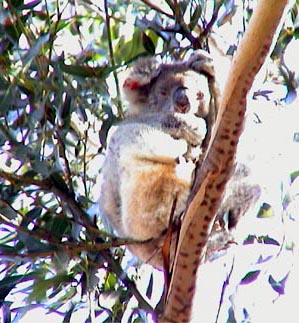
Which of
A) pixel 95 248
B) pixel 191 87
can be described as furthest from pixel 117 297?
pixel 191 87

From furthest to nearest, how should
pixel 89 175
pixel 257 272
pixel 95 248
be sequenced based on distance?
pixel 89 175 < pixel 257 272 < pixel 95 248

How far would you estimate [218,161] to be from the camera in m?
1.78

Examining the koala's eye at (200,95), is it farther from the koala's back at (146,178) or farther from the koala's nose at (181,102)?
the koala's back at (146,178)

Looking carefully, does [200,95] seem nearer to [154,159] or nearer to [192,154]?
[192,154]

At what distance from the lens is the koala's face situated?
2.90 meters

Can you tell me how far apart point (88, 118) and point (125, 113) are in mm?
426

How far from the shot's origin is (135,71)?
10.00 ft

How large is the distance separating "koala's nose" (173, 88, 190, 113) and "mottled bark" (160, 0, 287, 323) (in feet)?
3.47

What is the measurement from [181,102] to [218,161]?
3.77 ft

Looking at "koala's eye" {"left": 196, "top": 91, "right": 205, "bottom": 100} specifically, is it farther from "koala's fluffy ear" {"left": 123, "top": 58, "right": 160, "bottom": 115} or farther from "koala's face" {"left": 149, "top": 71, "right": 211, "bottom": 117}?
"koala's fluffy ear" {"left": 123, "top": 58, "right": 160, "bottom": 115}

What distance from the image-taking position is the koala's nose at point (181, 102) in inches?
113

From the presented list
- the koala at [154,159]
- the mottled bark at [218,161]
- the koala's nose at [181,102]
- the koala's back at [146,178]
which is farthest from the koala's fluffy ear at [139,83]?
the mottled bark at [218,161]

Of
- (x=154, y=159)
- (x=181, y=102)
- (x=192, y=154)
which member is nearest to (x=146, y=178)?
(x=154, y=159)

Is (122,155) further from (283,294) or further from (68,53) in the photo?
(283,294)
